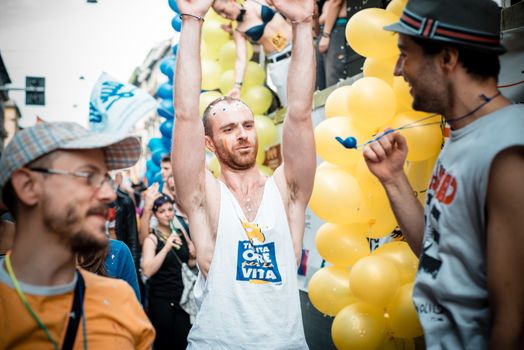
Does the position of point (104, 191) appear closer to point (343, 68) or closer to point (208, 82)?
point (343, 68)

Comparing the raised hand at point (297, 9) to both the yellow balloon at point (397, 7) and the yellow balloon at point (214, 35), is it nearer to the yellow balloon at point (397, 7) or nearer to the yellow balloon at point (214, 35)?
the yellow balloon at point (397, 7)

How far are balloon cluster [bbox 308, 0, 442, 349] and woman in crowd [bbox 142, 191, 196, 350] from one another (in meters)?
1.90

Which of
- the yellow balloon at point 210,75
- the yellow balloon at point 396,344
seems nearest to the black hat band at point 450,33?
the yellow balloon at point 396,344

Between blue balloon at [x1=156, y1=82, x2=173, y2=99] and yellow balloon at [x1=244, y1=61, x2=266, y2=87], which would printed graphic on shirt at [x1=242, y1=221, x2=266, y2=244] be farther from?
blue balloon at [x1=156, y1=82, x2=173, y2=99]

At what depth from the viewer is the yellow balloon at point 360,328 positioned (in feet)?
8.94

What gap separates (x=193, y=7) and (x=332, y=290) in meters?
1.94

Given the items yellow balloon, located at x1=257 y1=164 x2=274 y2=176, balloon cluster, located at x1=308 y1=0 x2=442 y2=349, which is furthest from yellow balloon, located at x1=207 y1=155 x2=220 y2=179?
balloon cluster, located at x1=308 y1=0 x2=442 y2=349

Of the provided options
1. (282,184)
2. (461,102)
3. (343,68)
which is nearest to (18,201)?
(282,184)

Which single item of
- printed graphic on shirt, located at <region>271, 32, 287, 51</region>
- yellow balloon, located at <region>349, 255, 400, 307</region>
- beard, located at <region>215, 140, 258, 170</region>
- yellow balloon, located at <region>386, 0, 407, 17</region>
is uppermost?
printed graphic on shirt, located at <region>271, 32, 287, 51</region>

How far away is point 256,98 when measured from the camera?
5539 mm

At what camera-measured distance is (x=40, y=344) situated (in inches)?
54.3

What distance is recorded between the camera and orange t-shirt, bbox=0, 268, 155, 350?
1361mm

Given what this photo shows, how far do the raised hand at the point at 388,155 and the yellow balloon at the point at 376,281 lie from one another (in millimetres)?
758

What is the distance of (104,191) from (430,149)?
1867 millimetres
